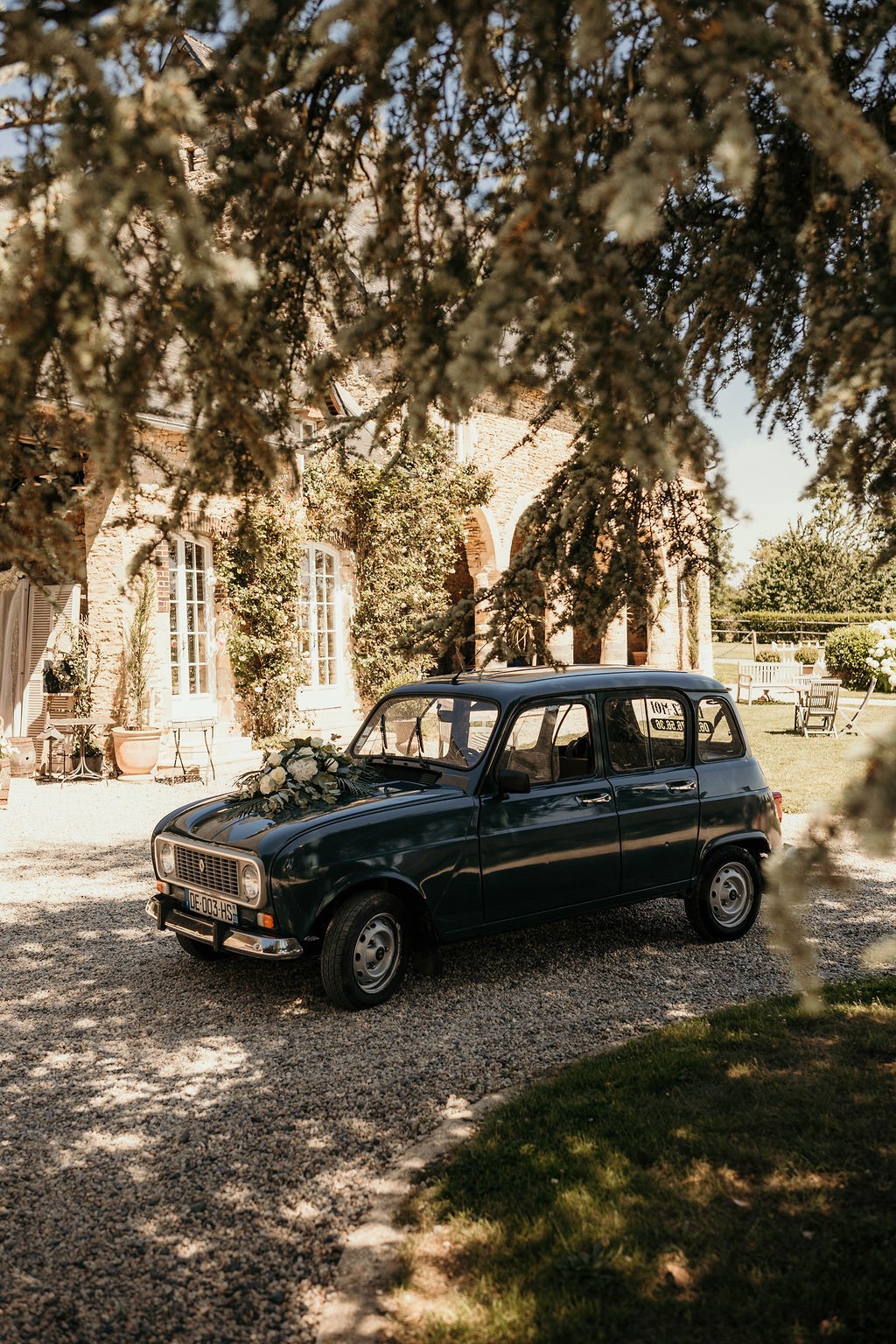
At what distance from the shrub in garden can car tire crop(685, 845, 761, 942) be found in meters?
21.2

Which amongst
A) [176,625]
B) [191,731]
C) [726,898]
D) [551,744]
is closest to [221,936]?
[551,744]

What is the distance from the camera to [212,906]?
5254 mm

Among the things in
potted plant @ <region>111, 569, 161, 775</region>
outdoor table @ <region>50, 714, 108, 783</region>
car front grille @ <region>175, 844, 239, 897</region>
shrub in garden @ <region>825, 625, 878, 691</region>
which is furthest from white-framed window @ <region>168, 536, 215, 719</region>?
shrub in garden @ <region>825, 625, 878, 691</region>

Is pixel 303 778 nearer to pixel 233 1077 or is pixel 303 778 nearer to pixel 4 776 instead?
pixel 233 1077

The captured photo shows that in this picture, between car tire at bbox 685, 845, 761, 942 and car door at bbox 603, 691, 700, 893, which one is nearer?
car door at bbox 603, 691, 700, 893

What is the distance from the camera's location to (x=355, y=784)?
5.60 m

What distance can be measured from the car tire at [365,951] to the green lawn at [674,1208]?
1.18m

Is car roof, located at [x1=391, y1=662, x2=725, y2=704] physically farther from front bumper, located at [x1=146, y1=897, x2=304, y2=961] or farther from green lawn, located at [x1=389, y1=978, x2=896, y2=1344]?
green lawn, located at [x1=389, y1=978, x2=896, y2=1344]

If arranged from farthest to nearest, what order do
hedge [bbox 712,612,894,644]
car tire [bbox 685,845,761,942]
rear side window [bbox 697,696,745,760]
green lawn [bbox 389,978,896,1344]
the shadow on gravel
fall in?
hedge [bbox 712,612,894,644]
rear side window [bbox 697,696,745,760]
car tire [bbox 685,845,761,942]
the shadow on gravel
green lawn [bbox 389,978,896,1344]

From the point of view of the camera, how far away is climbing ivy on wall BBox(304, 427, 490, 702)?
51.5 feet

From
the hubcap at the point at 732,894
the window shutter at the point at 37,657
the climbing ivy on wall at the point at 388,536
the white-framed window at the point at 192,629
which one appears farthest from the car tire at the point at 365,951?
the climbing ivy on wall at the point at 388,536

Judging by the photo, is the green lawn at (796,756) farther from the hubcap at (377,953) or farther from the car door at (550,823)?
the hubcap at (377,953)

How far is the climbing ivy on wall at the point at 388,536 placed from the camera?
15.7 m

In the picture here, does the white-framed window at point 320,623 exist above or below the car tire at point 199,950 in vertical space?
above
